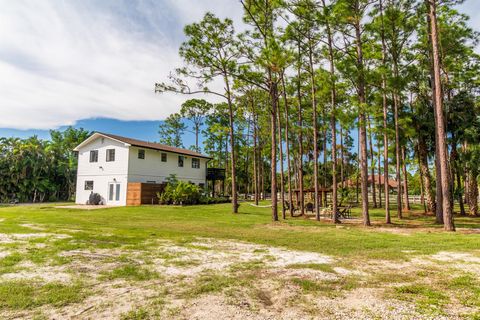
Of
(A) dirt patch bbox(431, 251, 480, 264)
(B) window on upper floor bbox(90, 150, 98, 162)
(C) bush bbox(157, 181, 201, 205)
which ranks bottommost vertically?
(A) dirt patch bbox(431, 251, 480, 264)

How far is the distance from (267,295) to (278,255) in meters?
2.71

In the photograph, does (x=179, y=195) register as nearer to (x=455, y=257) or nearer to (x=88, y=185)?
(x=88, y=185)

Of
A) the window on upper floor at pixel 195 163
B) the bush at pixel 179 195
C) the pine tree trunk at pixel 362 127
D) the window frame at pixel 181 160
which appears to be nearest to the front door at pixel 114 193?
the bush at pixel 179 195

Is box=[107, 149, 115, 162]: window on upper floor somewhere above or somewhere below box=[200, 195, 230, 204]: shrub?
above

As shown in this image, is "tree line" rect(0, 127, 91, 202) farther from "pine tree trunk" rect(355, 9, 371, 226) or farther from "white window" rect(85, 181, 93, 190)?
"pine tree trunk" rect(355, 9, 371, 226)

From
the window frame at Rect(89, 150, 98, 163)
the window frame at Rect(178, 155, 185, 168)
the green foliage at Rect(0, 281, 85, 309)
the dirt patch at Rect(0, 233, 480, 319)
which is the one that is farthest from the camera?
the window frame at Rect(178, 155, 185, 168)

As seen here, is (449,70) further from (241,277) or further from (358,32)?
(241,277)

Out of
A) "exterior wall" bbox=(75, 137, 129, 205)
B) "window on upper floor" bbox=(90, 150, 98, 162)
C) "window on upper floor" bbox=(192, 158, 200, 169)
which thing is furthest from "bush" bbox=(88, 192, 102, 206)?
"window on upper floor" bbox=(192, 158, 200, 169)

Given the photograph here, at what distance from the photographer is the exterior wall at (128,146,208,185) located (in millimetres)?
25172

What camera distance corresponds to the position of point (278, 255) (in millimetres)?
6891

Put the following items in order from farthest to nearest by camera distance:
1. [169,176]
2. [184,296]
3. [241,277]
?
[169,176]
[241,277]
[184,296]

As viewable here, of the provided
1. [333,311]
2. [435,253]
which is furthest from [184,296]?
[435,253]

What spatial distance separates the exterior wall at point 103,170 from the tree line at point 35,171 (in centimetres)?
820

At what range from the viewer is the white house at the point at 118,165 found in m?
24.9
